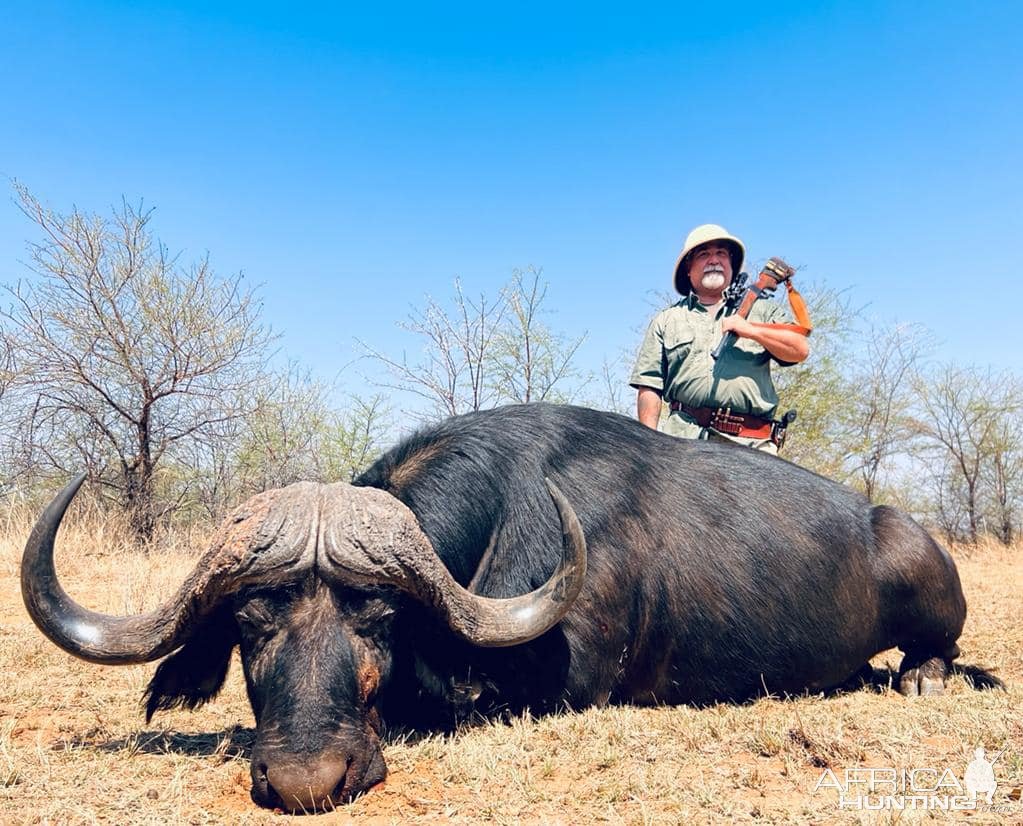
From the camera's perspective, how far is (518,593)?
3.98 metres

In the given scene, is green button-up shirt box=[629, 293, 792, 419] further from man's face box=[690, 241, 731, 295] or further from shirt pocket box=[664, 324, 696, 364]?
man's face box=[690, 241, 731, 295]

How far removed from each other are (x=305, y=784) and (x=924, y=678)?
387 centimetres

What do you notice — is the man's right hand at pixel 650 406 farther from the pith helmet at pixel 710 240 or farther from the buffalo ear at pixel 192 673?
A: the buffalo ear at pixel 192 673

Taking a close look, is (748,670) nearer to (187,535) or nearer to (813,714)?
(813,714)

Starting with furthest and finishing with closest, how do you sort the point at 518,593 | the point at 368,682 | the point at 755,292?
the point at 755,292, the point at 518,593, the point at 368,682

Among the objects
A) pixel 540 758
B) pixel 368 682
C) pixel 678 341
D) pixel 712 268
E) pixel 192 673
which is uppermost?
pixel 712 268

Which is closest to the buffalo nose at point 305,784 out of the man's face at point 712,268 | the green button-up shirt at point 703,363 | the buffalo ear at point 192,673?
the buffalo ear at point 192,673

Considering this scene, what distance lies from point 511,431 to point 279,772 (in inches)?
88.1

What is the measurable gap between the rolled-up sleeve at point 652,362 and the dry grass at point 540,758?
9.13ft

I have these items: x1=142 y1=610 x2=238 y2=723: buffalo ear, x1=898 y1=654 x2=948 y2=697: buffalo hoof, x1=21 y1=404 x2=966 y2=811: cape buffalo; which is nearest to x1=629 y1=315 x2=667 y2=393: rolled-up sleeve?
x1=21 y1=404 x2=966 y2=811: cape buffalo

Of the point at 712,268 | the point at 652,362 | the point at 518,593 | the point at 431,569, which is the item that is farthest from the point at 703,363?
the point at 431,569

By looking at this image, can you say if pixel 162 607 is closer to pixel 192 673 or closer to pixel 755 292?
pixel 192 673

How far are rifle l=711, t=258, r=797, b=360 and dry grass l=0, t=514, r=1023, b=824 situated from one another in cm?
257

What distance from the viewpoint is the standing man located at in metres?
6.19
